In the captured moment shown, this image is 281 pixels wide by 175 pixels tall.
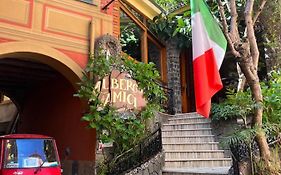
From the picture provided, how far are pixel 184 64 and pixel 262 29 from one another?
3702 mm

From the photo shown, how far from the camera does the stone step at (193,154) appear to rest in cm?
777

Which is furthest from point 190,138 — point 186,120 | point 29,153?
point 29,153

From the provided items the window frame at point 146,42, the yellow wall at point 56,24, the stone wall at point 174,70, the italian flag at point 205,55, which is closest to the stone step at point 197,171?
the italian flag at point 205,55

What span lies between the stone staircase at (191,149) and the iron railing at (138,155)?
1.50 feet

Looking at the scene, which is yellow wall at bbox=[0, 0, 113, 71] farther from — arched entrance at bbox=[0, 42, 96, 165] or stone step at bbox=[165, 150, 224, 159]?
stone step at bbox=[165, 150, 224, 159]

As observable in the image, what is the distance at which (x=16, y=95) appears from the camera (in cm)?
1180

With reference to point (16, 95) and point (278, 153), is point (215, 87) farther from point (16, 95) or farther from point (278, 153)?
point (16, 95)

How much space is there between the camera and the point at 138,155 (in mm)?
7402

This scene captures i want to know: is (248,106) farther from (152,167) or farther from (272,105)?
(152,167)

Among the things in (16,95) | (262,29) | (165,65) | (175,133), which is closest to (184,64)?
(165,65)

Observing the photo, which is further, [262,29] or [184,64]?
[184,64]

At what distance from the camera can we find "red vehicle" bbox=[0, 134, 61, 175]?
5391 mm

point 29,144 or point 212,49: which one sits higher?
point 212,49

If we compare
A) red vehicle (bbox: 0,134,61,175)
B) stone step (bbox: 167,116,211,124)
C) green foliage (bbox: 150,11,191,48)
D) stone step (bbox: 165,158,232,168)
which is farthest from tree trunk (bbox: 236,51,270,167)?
green foliage (bbox: 150,11,191,48)
